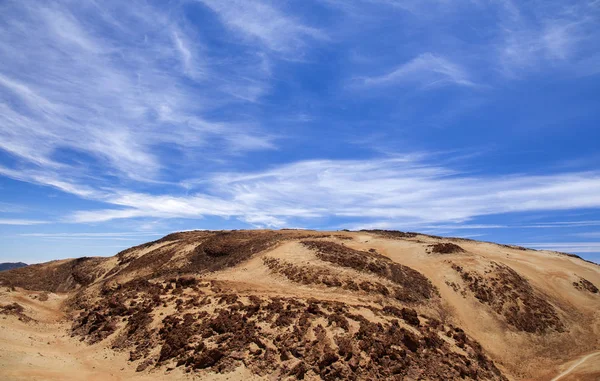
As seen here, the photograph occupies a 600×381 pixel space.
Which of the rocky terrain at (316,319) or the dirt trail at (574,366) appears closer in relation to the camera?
the rocky terrain at (316,319)

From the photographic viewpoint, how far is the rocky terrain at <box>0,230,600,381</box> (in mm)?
22125

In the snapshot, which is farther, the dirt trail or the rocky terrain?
the dirt trail

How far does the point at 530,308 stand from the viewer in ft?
125

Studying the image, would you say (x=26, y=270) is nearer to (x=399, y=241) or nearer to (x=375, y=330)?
(x=399, y=241)

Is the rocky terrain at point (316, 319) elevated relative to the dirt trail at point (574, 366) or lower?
elevated

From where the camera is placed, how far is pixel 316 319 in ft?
84.2

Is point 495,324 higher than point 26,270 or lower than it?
lower

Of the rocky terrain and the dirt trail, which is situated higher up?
the rocky terrain

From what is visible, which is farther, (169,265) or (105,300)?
(169,265)

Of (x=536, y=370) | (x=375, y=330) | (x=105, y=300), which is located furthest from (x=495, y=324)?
(x=105, y=300)

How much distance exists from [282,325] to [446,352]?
11.8 m

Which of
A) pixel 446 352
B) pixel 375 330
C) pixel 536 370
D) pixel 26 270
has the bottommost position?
pixel 536 370

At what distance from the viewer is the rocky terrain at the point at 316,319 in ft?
72.6

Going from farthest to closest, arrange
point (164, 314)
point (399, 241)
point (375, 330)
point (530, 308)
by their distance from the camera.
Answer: point (399, 241), point (530, 308), point (164, 314), point (375, 330)
